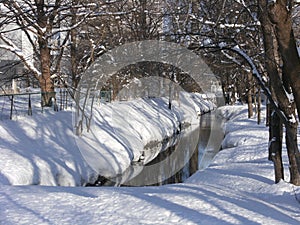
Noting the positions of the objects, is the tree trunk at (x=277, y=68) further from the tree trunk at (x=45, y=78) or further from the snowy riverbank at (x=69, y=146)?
the tree trunk at (x=45, y=78)

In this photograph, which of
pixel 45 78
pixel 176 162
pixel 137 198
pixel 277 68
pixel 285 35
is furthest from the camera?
pixel 176 162

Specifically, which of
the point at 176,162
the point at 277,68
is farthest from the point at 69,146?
the point at 277,68

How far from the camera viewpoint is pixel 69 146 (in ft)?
43.4

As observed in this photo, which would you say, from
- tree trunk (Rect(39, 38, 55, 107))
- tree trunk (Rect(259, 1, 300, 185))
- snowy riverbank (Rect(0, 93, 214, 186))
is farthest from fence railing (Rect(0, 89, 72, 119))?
tree trunk (Rect(259, 1, 300, 185))

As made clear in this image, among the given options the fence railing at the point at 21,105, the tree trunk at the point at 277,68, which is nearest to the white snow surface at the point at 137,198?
the tree trunk at the point at 277,68

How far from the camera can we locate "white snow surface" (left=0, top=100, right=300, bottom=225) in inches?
204

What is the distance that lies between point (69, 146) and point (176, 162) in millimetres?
5123

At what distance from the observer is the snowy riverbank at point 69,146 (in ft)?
33.2

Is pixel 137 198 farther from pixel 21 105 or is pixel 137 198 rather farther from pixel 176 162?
pixel 21 105

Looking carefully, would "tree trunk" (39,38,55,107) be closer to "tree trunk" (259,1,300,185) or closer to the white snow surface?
the white snow surface

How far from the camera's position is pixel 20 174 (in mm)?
9336

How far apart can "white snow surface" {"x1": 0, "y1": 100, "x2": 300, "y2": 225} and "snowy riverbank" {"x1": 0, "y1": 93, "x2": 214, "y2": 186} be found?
42 mm

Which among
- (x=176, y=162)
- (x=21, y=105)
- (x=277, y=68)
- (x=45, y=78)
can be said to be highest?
(x=45, y=78)

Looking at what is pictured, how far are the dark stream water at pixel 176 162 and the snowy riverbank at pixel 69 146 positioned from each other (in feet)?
1.38
